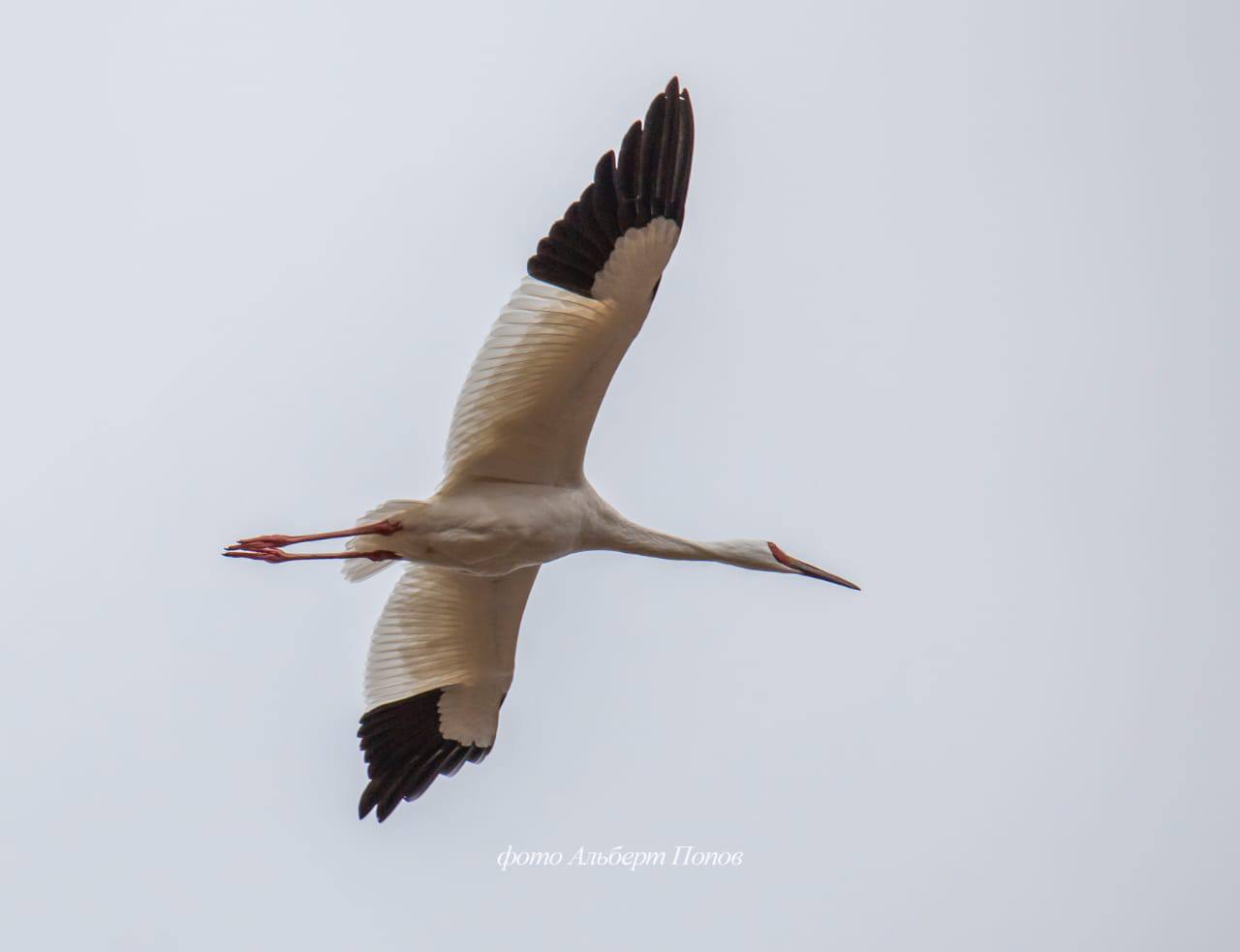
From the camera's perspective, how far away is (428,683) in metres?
14.7

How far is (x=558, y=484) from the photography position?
13.1m

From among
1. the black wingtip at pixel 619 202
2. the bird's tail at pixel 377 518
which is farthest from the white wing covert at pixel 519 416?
the bird's tail at pixel 377 518

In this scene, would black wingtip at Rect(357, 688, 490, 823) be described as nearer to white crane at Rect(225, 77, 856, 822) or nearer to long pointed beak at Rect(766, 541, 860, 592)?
white crane at Rect(225, 77, 856, 822)

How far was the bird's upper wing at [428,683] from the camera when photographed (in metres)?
14.4

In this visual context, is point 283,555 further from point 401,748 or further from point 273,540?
point 401,748

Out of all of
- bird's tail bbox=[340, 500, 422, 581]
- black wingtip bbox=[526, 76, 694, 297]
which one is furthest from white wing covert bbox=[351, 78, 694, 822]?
bird's tail bbox=[340, 500, 422, 581]

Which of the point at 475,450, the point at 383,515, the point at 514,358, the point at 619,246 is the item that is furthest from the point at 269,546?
the point at 619,246

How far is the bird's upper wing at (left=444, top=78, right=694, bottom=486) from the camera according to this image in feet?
38.8

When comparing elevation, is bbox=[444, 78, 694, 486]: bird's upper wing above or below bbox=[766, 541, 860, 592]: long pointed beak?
above

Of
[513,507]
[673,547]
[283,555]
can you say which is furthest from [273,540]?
[673,547]

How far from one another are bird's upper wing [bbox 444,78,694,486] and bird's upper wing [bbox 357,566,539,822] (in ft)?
9.09

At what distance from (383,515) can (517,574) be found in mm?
1494

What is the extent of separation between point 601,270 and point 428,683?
15.0 ft

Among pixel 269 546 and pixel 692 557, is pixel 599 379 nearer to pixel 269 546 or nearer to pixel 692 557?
pixel 692 557
